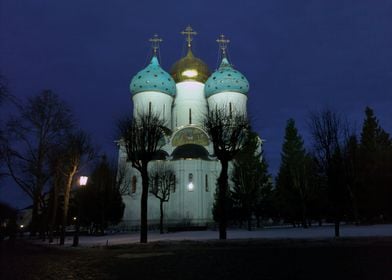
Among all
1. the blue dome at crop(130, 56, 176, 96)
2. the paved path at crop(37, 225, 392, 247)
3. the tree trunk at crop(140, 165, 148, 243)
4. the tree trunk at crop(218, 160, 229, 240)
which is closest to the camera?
the tree trunk at crop(140, 165, 148, 243)

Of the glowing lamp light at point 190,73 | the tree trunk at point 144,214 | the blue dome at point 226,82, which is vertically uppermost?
the glowing lamp light at point 190,73

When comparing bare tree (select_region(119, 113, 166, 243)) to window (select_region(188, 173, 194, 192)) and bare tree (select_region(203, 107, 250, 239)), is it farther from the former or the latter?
window (select_region(188, 173, 194, 192))

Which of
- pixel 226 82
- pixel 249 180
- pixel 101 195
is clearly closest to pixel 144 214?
pixel 249 180

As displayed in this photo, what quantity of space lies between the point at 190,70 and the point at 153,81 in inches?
353

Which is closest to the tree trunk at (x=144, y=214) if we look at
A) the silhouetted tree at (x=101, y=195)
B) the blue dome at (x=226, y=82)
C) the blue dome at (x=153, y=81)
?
the silhouetted tree at (x=101, y=195)

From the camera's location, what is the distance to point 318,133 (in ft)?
82.8

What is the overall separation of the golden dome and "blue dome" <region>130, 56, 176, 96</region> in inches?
A: 147

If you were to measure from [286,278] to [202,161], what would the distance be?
4627 centimetres

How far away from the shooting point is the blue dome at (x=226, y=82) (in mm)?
62062

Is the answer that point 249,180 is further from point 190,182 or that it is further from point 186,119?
point 186,119

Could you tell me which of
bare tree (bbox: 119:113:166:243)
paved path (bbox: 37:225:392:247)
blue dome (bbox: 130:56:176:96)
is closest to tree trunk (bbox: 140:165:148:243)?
bare tree (bbox: 119:113:166:243)

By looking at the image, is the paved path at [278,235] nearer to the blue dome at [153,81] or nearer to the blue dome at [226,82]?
the blue dome at [226,82]

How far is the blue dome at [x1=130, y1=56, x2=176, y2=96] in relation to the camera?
62.1 m

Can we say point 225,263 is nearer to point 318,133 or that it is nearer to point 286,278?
point 286,278
